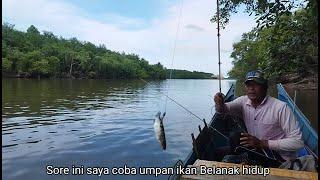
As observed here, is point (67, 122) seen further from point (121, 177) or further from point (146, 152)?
point (121, 177)

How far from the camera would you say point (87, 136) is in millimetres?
13211

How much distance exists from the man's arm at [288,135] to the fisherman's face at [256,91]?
0.40 metres

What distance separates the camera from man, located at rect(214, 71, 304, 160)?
14.7 ft

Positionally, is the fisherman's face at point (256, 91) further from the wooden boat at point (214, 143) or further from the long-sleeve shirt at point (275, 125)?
the wooden boat at point (214, 143)

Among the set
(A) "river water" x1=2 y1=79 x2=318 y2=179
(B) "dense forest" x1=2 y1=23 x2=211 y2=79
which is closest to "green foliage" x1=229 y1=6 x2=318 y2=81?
(A) "river water" x1=2 y1=79 x2=318 y2=179

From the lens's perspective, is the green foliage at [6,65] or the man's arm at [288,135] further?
the green foliage at [6,65]

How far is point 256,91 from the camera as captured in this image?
192 inches

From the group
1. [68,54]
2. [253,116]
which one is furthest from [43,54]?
[253,116]

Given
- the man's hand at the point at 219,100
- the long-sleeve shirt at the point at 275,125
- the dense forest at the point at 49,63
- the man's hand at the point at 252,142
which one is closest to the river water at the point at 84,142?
the man's hand at the point at 219,100

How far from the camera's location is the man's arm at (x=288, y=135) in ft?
14.5

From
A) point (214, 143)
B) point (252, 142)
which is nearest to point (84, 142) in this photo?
point (214, 143)

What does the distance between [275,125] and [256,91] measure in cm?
55

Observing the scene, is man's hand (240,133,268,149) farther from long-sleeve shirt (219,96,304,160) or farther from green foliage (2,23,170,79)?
green foliage (2,23,170,79)

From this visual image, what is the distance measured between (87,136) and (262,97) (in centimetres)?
955
